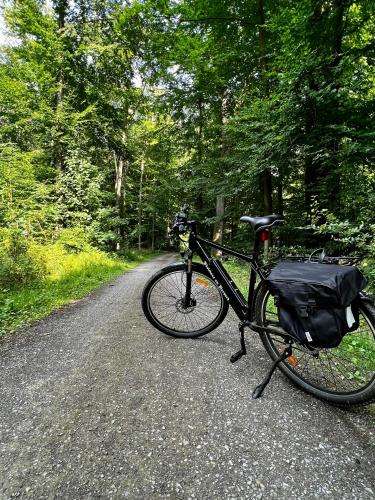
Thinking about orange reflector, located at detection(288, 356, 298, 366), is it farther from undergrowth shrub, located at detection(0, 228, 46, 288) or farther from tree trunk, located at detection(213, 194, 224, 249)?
tree trunk, located at detection(213, 194, 224, 249)

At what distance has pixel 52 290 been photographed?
5539mm

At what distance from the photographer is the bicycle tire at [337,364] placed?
167cm

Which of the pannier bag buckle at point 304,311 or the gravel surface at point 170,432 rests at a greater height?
the pannier bag buckle at point 304,311

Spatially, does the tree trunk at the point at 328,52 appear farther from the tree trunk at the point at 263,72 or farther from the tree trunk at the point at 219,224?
the tree trunk at the point at 219,224

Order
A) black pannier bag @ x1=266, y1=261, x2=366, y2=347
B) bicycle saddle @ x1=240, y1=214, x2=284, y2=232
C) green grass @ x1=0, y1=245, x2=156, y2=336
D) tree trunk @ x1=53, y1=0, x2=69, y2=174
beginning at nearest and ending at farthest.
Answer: black pannier bag @ x1=266, y1=261, x2=366, y2=347 < bicycle saddle @ x1=240, y1=214, x2=284, y2=232 < green grass @ x1=0, y1=245, x2=156, y2=336 < tree trunk @ x1=53, y1=0, x2=69, y2=174

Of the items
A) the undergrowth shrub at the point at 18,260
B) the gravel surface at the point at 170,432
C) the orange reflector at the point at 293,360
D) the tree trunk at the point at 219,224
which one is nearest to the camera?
the gravel surface at the point at 170,432

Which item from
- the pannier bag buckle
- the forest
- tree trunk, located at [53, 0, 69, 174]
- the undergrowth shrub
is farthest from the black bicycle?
tree trunk, located at [53, 0, 69, 174]

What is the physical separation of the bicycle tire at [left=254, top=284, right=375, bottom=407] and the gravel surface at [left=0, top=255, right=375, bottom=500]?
0.09m

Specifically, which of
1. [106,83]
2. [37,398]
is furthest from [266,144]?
[106,83]

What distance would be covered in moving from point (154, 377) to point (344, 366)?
1576mm

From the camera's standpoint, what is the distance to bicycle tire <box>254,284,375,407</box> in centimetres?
167

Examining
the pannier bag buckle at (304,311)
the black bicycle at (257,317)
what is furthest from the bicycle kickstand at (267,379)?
the pannier bag buckle at (304,311)

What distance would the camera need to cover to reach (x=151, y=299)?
2.96 meters

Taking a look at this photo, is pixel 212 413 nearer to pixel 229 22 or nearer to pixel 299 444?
pixel 299 444
